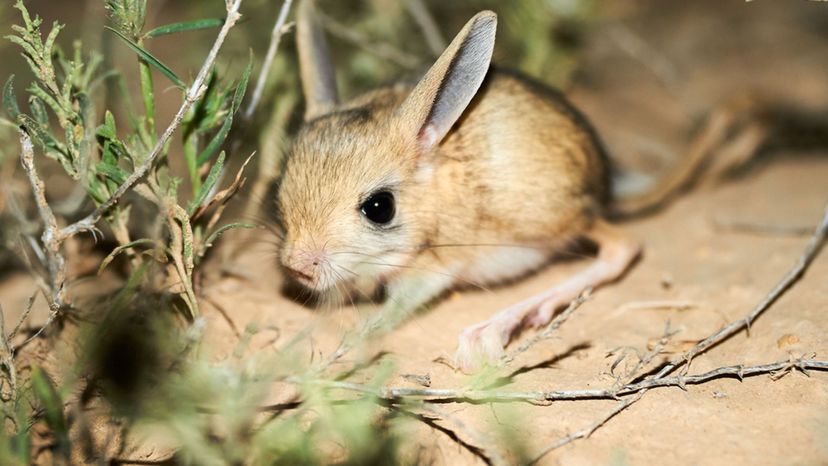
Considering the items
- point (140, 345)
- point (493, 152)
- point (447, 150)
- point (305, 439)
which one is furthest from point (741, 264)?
point (140, 345)

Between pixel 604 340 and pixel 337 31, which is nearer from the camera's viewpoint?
pixel 604 340

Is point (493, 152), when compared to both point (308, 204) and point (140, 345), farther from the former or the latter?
point (140, 345)

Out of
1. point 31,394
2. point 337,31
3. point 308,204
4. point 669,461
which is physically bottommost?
point 31,394

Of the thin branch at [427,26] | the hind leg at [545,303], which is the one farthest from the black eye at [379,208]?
the thin branch at [427,26]

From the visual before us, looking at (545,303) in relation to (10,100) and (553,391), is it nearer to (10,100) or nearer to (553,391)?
(553,391)

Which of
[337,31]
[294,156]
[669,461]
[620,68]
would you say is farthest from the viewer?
[620,68]

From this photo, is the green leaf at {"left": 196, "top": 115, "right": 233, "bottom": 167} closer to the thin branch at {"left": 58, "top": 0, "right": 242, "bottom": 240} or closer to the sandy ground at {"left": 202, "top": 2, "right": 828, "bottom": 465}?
the thin branch at {"left": 58, "top": 0, "right": 242, "bottom": 240}

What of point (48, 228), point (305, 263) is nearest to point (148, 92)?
point (48, 228)
